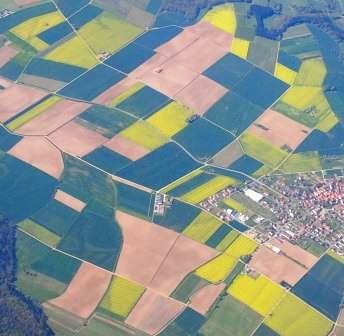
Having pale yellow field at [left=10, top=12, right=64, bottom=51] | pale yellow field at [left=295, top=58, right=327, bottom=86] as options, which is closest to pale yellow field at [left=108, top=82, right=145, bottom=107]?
pale yellow field at [left=10, top=12, right=64, bottom=51]

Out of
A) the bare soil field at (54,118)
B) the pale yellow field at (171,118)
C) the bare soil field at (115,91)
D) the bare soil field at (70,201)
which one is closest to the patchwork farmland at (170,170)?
the bare soil field at (70,201)

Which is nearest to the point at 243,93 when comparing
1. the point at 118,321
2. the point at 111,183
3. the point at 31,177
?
the point at 111,183

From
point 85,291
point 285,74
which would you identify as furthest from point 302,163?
point 85,291

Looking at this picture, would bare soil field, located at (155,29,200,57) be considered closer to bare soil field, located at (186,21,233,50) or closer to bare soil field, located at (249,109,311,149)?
bare soil field, located at (186,21,233,50)

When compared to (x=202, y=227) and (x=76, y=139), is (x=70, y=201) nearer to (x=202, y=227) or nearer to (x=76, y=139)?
(x=76, y=139)

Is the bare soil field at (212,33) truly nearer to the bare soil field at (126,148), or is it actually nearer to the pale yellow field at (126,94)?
the pale yellow field at (126,94)
